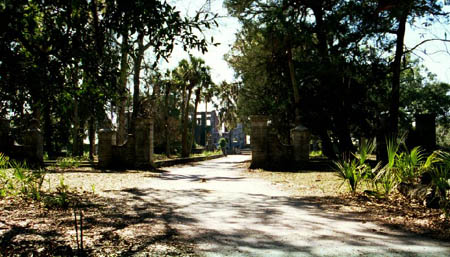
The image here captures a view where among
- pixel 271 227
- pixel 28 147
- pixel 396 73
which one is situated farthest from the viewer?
pixel 28 147

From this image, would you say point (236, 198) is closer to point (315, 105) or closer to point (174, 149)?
point (315, 105)

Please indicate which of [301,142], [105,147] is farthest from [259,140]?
[105,147]

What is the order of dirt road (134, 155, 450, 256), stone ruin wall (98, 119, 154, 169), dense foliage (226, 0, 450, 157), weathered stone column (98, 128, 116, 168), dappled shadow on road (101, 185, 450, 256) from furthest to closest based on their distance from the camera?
1. stone ruin wall (98, 119, 154, 169)
2. weathered stone column (98, 128, 116, 168)
3. dense foliage (226, 0, 450, 157)
4. dappled shadow on road (101, 185, 450, 256)
5. dirt road (134, 155, 450, 256)

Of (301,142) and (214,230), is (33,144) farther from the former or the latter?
(214,230)

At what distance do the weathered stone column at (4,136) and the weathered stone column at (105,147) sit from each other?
4014mm

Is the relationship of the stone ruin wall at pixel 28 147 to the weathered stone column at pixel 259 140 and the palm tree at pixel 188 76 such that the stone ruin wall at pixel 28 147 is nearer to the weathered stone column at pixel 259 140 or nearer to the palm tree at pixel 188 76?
the weathered stone column at pixel 259 140

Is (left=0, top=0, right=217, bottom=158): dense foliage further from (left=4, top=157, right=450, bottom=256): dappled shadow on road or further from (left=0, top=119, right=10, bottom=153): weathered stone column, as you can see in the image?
(left=0, top=119, right=10, bottom=153): weathered stone column

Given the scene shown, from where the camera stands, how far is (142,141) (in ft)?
51.3

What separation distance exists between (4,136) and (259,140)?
1193 cm

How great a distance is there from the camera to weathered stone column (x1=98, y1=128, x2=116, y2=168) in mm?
15117

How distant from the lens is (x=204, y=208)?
248 inches

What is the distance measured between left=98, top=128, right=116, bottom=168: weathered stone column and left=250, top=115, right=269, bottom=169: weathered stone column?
6836 mm

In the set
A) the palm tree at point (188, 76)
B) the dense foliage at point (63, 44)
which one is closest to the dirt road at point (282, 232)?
the dense foliage at point (63, 44)

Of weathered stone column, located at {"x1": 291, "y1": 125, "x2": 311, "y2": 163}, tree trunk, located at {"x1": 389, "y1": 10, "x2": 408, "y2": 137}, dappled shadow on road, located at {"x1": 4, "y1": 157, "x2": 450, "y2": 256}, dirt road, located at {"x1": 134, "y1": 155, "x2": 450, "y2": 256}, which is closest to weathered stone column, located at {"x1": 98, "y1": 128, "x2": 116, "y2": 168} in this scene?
dappled shadow on road, located at {"x1": 4, "y1": 157, "x2": 450, "y2": 256}
